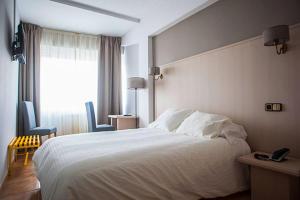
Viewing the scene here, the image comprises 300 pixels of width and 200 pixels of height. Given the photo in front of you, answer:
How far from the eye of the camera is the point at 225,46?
102 inches

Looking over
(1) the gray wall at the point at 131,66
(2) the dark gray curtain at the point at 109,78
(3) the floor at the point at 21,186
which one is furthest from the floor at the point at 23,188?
(1) the gray wall at the point at 131,66

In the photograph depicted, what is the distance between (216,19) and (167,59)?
1255mm

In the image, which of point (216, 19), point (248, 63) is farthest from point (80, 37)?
point (248, 63)

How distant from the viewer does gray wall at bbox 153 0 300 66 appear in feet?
6.72

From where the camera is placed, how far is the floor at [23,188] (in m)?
2.20

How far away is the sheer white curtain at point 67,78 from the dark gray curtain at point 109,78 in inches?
6.2

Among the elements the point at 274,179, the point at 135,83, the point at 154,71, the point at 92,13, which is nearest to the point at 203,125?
the point at 274,179

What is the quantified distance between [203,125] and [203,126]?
0.06ft

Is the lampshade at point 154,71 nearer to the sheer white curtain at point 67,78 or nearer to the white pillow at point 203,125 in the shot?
the white pillow at point 203,125

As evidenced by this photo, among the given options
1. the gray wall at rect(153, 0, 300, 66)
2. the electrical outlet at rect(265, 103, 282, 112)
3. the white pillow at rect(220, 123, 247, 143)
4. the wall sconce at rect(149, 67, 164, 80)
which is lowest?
the white pillow at rect(220, 123, 247, 143)

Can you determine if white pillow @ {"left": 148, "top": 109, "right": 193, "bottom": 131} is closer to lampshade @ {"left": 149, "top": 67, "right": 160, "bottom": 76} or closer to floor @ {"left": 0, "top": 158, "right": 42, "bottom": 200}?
lampshade @ {"left": 149, "top": 67, "right": 160, "bottom": 76}

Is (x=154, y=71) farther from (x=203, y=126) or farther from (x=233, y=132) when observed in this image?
(x=233, y=132)

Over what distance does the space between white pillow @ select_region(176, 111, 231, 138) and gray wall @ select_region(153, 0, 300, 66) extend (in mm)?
1002

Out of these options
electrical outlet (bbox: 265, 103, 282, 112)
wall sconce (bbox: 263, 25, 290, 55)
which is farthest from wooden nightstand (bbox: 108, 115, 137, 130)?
wall sconce (bbox: 263, 25, 290, 55)
